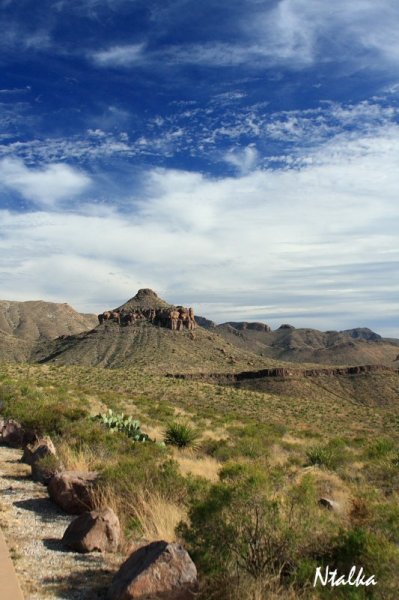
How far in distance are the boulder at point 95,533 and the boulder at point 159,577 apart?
1.62 m

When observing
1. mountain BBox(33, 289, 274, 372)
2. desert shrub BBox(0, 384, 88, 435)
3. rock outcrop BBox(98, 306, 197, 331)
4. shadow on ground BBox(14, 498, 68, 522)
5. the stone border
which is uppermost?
rock outcrop BBox(98, 306, 197, 331)

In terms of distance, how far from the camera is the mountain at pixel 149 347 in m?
87.4

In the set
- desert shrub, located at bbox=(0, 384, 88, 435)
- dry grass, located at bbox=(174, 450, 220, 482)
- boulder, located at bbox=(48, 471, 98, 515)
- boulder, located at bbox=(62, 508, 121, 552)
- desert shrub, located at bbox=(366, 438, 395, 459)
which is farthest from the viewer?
desert shrub, located at bbox=(366, 438, 395, 459)

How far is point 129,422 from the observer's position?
17547 mm

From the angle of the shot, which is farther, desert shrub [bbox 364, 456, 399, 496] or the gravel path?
desert shrub [bbox 364, 456, 399, 496]

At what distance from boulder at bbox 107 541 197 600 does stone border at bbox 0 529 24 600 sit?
108cm

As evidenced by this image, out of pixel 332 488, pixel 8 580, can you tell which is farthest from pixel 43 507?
pixel 332 488

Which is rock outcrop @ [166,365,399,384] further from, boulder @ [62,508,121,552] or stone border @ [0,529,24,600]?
stone border @ [0,529,24,600]

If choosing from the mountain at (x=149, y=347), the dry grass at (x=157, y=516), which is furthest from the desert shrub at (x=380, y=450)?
the mountain at (x=149, y=347)

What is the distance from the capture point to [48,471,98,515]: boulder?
931cm

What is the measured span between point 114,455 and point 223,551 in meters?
6.33

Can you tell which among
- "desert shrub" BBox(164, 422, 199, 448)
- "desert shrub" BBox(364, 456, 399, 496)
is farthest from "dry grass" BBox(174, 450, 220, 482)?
"desert shrub" BBox(364, 456, 399, 496)

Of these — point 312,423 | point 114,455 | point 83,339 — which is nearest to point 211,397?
point 312,423

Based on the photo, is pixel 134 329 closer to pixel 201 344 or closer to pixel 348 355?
pixel 201 344
